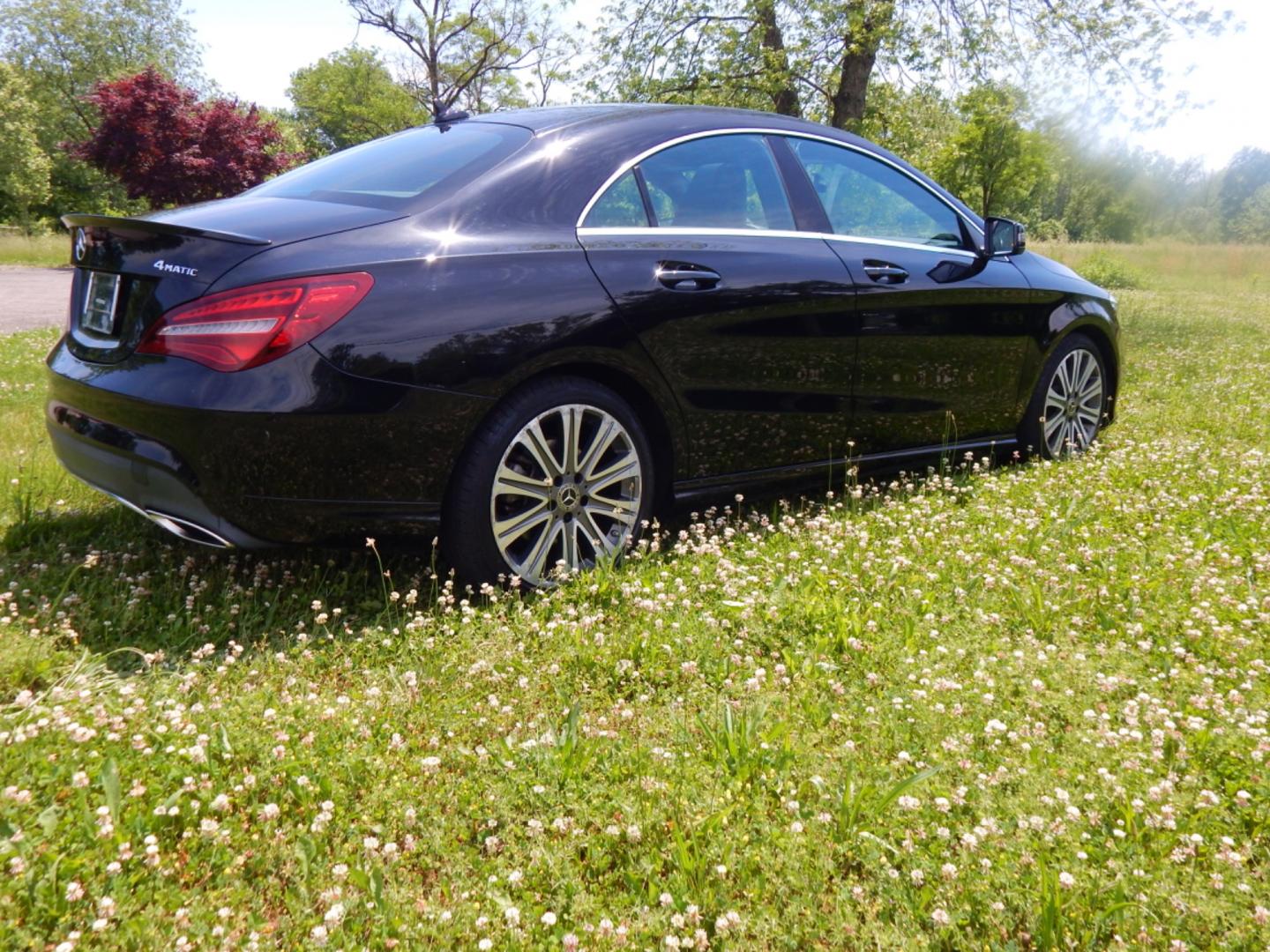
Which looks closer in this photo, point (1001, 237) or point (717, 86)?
point (1001, 237)

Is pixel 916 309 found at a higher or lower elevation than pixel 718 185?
lower

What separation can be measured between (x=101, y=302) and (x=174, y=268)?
440mm

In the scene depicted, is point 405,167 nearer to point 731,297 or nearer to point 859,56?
point 731,297

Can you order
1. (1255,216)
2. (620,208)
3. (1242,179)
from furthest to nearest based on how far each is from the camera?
1. (1242,179)
2. (1255,216)
3. (620,208)

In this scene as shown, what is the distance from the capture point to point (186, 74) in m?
51.3

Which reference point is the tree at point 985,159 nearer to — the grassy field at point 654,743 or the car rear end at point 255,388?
the grassy field at point 654,743

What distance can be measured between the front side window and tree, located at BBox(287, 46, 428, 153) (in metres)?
55.5

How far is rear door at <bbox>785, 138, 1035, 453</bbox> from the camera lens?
4.34 metres

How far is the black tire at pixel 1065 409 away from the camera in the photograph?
537 centimetres

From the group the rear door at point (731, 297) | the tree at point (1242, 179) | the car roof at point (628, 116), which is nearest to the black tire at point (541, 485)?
the rear door at point (731, 297)

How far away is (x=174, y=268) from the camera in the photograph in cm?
292

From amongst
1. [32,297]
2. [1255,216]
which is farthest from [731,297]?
[1255,216]

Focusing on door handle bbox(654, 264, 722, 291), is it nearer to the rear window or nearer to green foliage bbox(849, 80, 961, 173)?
the rear window

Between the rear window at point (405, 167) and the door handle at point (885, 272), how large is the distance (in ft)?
5.37
